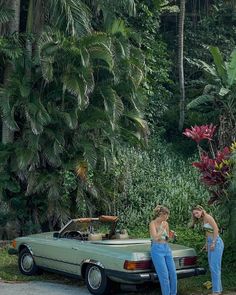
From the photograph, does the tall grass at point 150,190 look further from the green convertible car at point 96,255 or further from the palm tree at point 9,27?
the green convertible car at point 96,255

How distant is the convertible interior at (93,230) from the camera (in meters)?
10.3

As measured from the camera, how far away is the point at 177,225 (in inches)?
618

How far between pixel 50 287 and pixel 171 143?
554 inches

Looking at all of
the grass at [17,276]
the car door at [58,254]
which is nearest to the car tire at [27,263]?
the grass at [17,276]

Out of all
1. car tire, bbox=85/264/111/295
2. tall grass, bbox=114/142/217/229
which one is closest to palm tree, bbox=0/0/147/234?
tall grass, bbox=114/142/217/229

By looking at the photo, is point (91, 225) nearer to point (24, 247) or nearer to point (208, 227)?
point (24, 247)

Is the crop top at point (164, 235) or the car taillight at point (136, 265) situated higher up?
the crop top at point (164, 235)

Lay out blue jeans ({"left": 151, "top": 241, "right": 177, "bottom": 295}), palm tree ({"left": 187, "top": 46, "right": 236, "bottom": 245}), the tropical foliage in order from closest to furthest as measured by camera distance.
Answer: blue jeans ({"left": 151, "top": 241, "right": 177, "bottom": 295}), the tropical foliage, palm tree ({"left": 187, "top": 46, "right": 236, "bottom": 245})

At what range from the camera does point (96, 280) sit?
30.7 ft

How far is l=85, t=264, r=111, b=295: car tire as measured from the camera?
917cm

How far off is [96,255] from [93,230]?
4.75 feet

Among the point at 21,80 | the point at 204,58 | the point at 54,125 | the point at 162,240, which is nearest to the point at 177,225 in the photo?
the point at 54,125

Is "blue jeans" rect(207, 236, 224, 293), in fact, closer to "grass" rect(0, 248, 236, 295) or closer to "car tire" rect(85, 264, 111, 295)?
"grass" rect(0, 248, 236, 295)

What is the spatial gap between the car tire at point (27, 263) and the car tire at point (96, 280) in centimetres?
174
